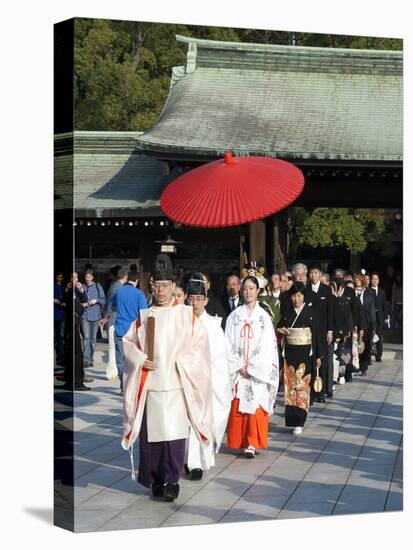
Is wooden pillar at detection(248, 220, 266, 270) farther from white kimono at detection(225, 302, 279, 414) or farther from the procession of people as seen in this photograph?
white kimono at detection(225, 302, 279, 414)

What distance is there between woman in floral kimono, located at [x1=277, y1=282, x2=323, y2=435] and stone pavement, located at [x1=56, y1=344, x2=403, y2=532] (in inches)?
9.4

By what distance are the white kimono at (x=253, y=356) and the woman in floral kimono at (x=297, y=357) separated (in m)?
0.87

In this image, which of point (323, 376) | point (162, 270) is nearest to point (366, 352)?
point (323, 376)

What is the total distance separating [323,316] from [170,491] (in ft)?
16.9

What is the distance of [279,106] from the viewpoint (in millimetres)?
16422

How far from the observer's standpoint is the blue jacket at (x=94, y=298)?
28.5ft

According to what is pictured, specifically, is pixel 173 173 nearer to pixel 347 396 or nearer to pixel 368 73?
pixel 368 73

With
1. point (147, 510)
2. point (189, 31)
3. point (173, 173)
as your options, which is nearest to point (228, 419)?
point (147, 510)

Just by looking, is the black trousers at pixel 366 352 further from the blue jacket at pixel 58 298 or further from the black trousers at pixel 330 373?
the blue jacket at pixel 58 298

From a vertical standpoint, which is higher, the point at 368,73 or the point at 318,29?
the point at 368,73

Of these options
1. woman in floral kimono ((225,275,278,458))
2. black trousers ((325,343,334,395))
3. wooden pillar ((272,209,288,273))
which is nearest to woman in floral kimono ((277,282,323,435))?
woman in floral kimono ((225,275,278,458))

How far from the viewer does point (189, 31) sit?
22.9m

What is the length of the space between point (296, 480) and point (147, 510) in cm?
149

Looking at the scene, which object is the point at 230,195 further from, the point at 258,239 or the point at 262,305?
the point at 258,239
